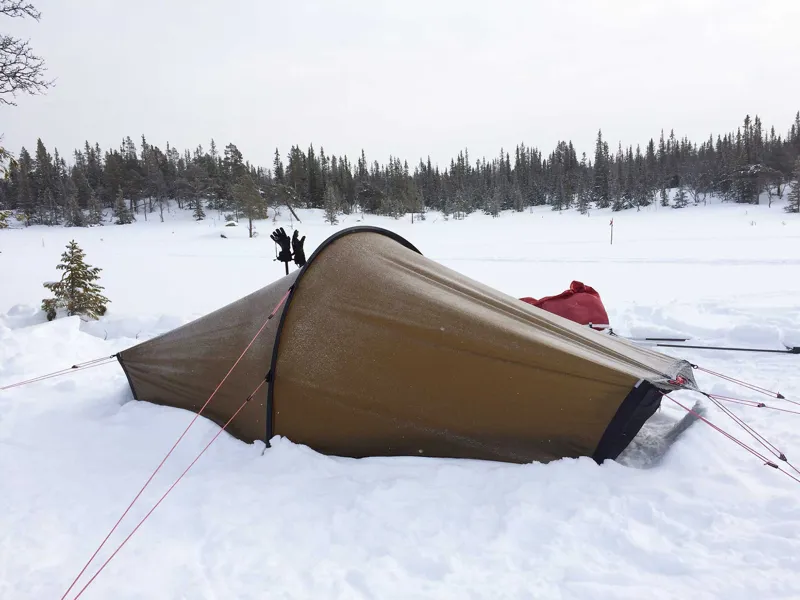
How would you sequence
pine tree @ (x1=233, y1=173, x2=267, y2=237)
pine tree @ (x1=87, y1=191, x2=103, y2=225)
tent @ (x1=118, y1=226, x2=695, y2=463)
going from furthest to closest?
pine tree @ (x1=87, y1=191, x2=103, y2=225)
pine tree @ (x1=233, y1=173, x2=267, y2=237)
tent @ (x1=118, y1=226, x2=695, y2=463)

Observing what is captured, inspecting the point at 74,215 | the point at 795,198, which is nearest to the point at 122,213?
the point at 74,215

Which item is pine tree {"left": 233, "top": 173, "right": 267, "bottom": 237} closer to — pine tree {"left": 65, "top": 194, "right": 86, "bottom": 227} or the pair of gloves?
pine tree {"left": 65, "top": 194, "right": 86, "bottom": 227}

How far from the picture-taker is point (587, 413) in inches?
121

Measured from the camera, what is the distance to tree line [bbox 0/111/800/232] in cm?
4831

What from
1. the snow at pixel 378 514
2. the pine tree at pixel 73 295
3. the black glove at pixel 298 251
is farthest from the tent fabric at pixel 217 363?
the pine tree at pixel 73 295

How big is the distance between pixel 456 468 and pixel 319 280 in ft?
5.91

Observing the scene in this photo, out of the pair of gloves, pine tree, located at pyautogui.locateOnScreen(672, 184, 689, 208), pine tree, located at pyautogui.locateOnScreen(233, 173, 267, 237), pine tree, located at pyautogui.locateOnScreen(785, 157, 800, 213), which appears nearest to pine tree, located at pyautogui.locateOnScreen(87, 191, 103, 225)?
pine tree, located at pyautogui.locateOnScreen(233, 173, 267, 237)

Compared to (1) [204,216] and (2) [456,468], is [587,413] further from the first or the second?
(1) [204,216]

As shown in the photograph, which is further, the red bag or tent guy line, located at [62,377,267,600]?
the red bag

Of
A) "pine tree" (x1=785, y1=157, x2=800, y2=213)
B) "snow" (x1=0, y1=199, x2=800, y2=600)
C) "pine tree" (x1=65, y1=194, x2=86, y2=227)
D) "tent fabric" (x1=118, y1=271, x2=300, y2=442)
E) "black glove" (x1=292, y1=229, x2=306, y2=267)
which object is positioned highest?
"pine tree" (x1=65, y1=194, x2=86, y2=227)

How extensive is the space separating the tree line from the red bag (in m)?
39.7

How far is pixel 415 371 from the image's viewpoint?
328 cm

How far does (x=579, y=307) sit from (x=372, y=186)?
63281mm

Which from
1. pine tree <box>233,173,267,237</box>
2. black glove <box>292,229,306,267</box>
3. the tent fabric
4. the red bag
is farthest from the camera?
pine tree <box>233,173,267,237</box>
